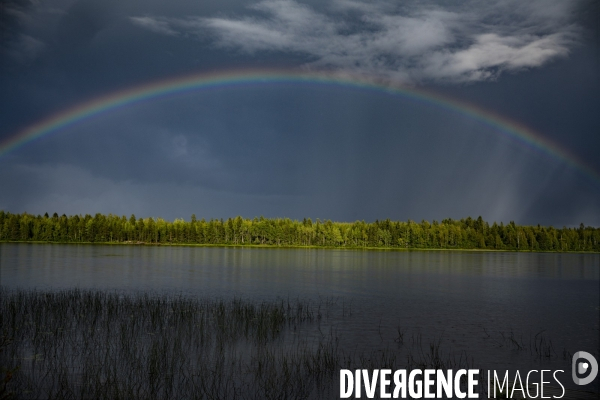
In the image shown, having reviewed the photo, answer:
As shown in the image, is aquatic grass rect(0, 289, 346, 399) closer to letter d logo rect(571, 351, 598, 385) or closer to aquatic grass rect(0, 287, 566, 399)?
aquatic grass rect(0, 287, 566, 399)

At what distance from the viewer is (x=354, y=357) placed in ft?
61.4

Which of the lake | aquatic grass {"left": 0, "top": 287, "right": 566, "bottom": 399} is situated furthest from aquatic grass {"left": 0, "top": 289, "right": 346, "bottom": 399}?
the lake

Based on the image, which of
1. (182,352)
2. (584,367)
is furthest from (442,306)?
(182,352)

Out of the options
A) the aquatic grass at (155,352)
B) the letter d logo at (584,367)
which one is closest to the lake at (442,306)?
the letter d logo at (584,367)

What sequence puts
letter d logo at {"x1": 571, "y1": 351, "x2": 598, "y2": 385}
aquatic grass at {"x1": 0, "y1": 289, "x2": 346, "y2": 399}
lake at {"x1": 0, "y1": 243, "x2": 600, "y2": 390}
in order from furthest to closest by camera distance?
lake at {"x1": 0, "y1": 243, "x2": 600, "y2": 390} < letter d logo at {"x1": 571, "y1": 351, "x2": 598, "y2": 385} < aquatic grass at {"x1": 0, "y1": 289, "x2": 346, "y2": 399}

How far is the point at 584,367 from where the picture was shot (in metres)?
18.3

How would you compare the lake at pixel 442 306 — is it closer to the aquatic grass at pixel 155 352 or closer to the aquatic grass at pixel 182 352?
the aquatic grass at pixel 182 352

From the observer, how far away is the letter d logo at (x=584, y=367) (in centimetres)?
1708

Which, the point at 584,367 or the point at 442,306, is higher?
the point at 584,367

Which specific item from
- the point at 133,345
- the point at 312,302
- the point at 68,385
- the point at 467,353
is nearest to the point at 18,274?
the point at 312,302

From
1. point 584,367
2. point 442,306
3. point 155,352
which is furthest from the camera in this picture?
point 442,306

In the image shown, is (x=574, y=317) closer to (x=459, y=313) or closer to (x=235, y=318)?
(x=459, y=313)

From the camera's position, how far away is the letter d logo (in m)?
17.1

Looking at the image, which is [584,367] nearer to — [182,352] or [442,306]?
[182,352]
